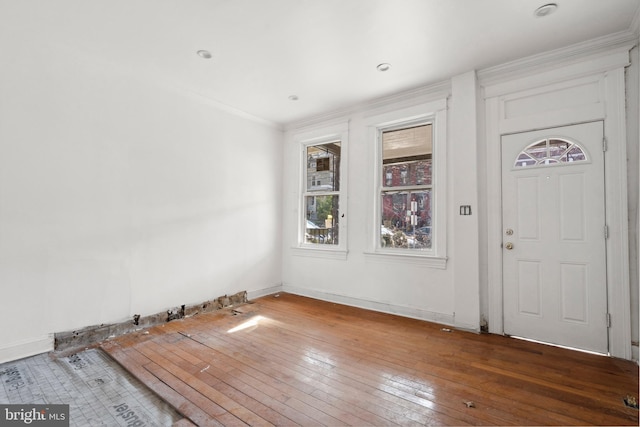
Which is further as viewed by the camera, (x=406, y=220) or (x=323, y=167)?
(x=323, y=167)

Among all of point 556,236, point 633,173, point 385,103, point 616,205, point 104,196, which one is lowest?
point 556,236

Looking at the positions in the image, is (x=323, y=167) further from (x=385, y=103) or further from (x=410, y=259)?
(x=410, y=259)

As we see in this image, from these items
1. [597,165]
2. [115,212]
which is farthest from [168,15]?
[597,165]

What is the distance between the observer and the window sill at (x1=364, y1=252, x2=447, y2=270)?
3646 millimetres

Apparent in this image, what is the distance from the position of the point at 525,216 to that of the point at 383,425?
2.59 m

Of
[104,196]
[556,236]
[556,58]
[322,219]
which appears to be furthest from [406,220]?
[104,196]

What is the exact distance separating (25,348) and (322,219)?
3693mm

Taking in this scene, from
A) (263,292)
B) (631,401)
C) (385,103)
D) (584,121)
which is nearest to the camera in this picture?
(631,401)

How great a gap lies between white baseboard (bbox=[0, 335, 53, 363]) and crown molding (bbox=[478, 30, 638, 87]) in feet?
17.3

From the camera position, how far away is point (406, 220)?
159 inches

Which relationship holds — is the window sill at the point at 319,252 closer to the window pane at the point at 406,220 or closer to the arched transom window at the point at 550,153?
the window pane at the point at 406,220

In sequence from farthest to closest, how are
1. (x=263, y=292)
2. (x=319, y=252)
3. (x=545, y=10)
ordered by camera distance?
(x=263, y=292) < (x=319, y=252) < (x=545, y=10)

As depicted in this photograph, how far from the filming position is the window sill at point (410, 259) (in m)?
3.65
